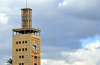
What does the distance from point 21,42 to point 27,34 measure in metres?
4.84

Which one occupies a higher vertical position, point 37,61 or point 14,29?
point 14,29

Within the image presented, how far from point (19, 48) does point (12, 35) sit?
779 centimetres

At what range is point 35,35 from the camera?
19912 centimetres

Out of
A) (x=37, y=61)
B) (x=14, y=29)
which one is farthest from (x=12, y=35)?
(x=37, y=61)

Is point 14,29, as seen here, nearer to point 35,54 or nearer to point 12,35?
point 12,35

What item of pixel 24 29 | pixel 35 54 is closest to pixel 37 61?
pixel 35 54

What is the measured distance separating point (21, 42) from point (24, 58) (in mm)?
7876

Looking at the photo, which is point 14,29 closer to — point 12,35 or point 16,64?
point 12,35

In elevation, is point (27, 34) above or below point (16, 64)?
above

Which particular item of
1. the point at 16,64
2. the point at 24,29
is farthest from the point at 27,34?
the point at 16,64

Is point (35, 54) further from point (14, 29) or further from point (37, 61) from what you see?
point (14, 29)

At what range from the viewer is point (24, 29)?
197625 millimetres

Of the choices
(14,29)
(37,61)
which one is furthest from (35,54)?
(14,29)

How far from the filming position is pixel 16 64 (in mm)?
196500
